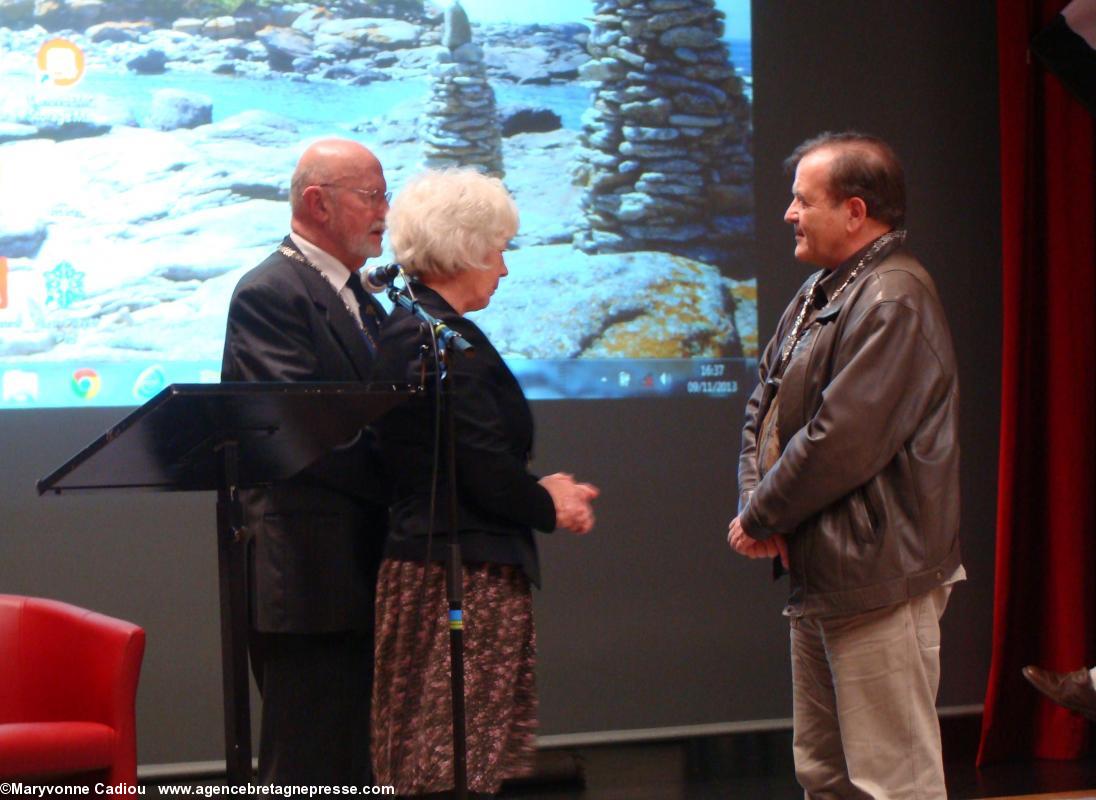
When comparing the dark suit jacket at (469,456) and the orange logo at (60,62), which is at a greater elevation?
the orange logo at (60,62)

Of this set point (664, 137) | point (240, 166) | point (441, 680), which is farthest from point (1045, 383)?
point (441, 680)

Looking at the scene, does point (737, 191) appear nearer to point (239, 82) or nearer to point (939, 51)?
point (939, 51)

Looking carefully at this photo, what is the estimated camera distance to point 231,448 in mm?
1899

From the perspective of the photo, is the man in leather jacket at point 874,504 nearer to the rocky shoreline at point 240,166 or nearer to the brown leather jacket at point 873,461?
the brown leather jacket at point 873,461

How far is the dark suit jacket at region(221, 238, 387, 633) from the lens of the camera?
7.63 ft

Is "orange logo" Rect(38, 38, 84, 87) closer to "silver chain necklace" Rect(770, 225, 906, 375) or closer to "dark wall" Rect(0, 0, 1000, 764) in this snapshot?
"dark wall" Rect(0, 0, 1000, 764)

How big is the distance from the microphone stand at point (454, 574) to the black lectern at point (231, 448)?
14cm

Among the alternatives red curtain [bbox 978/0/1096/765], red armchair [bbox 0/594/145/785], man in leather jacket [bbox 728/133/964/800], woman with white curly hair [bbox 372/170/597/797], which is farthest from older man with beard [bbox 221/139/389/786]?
red curtain [bbox 978/0/1096/765]

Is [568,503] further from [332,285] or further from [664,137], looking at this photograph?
[664,137]

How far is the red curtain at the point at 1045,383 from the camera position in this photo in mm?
4254

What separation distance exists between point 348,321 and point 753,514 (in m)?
0.90

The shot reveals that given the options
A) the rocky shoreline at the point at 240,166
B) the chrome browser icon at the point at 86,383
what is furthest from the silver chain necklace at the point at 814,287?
the chrome browser icon at the point at 86,383

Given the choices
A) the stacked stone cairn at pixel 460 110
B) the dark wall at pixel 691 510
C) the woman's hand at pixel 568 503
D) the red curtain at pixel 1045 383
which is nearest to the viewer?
the woman's hand at pixel 568 503

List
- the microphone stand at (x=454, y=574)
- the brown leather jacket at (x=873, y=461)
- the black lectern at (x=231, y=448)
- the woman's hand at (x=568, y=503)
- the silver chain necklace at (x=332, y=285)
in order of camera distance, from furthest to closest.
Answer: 1. the silver chain necklace at (x=332, y=285)
2. the brown leather jacket at (x=873, y=461)
3. the woman's hand at (x=568, y=503)
4. the microphone stand at (x=454, y=574)
5. the black lectern at (x=231, y=448)
